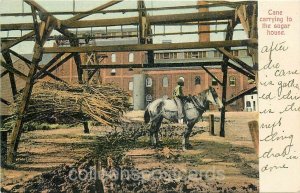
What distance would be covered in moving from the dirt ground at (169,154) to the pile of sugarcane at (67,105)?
2.89 ft

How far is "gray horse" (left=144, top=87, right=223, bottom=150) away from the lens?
8.63 meters

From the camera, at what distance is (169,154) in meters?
7.77

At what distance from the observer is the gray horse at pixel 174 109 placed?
8633mm

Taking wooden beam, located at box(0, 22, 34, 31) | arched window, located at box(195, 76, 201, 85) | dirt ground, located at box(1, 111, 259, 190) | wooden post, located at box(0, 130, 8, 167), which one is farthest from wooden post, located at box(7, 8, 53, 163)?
arched window, located at box(195, 76, 201, 85)

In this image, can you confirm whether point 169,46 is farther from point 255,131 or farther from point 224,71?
point 224,71

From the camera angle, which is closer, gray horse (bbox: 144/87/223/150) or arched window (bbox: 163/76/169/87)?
gray horse (bbox: 144/87/223/150)

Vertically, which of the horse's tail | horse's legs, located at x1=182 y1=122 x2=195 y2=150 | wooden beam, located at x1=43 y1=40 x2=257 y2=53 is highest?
wooden beam, located at x1=43 y1=40 x2=257 y2=53

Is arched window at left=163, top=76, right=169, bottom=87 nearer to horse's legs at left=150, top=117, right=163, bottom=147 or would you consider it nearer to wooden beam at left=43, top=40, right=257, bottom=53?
horse's legs at left=150, top=117, right=163, bottom=147

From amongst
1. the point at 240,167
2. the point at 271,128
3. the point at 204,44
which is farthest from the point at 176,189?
the point at 204,44

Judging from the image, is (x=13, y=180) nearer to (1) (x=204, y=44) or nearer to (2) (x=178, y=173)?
(2) (x=178, y=173)

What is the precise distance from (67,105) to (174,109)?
2.86 metres

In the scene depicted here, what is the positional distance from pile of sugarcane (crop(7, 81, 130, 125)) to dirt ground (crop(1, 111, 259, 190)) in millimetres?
881

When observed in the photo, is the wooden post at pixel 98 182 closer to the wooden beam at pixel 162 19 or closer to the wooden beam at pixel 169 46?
the wooden beam at pixel 169 46

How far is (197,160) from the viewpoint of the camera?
24.7ft
